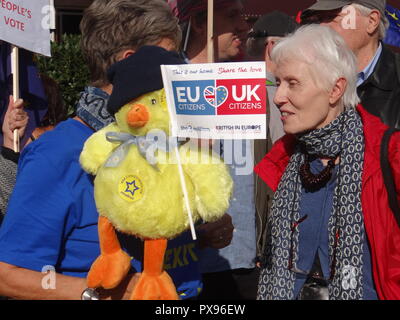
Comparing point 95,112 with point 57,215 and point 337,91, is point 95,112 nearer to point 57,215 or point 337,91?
point 57,215

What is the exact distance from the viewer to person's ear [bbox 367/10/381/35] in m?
3.48

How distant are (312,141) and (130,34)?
797mm

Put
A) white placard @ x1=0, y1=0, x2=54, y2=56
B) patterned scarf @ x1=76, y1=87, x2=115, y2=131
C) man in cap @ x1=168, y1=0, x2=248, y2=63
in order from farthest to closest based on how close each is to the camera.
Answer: man in cap @ x1=168, y1=0, x2=248, y2=63, white placard @ x1=0, y1=0, x2=54, y2=56, patterned scarf @ x1=76, y1=87, x2=115, y2=131

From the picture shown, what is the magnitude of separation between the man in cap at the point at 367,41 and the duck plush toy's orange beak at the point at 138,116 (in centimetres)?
172

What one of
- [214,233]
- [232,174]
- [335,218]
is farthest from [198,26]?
[335,218]

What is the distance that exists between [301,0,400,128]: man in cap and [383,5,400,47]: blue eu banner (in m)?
0.82

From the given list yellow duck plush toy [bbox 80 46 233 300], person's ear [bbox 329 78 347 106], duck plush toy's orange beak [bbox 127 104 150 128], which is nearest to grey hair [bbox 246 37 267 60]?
person's ear [bbox 329 78 347 106]

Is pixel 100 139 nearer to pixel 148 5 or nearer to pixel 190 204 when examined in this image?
pixel 190 204

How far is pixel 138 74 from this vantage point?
77.6 inches

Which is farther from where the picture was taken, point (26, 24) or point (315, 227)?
point (26, 24)

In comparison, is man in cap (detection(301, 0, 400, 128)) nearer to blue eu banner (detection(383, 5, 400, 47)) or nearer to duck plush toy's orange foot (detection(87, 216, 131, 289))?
blue eu banner (detection(383, 5, 400, 47))

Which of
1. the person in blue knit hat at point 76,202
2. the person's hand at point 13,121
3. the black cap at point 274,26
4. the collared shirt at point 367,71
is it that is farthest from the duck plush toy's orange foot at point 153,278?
the black cap at point 274,26

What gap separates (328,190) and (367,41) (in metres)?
1.43

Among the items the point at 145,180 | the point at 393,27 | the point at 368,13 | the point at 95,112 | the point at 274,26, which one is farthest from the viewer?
the point at 393,27
